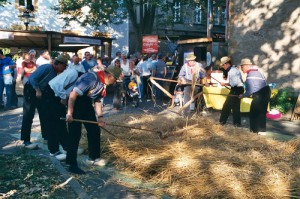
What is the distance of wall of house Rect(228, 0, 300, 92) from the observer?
11844 millimetres

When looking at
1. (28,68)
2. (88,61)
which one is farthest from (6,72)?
(88,61)

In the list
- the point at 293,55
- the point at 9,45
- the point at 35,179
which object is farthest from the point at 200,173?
the point at 9,45

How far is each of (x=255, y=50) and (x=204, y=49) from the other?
2.08m

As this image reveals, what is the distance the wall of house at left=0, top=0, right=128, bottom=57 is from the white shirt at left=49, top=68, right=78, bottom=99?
21.7 meters

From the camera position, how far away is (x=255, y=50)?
12.7 metres

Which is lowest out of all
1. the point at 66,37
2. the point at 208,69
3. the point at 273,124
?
the point at 273,124

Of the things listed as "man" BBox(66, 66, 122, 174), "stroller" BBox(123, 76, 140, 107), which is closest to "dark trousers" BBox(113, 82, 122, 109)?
"stroller" BBox(123, 76, 140, 107)

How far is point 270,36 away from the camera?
40.4 feet

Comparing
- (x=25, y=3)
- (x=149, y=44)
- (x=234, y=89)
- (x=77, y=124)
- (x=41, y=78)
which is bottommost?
(x=77, y=124)

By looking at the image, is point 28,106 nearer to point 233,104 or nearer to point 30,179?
point 30,179

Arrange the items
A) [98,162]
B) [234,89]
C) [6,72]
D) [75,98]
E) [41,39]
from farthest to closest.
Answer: [41,39] → [6,72] → [234,89] → [98,162] → [75,98]

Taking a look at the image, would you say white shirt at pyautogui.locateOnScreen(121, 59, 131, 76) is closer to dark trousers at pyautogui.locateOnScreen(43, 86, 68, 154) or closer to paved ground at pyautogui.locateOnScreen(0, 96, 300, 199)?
paved ground at pyautogui.locateOnScreen(0, 96, 300, 199)

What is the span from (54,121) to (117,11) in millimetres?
20006

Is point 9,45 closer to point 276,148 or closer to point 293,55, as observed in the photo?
point 293,55
